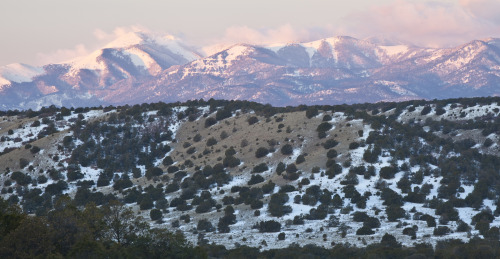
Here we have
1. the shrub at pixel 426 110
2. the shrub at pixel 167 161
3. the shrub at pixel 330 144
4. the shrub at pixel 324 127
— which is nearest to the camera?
the shrub at pixel 330 144

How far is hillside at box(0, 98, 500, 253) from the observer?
7175 cm

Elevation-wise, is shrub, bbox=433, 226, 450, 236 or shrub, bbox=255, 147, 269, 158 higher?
shrub, bbox=255, 147, 269, 158

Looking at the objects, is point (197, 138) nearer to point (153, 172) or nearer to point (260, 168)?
point (153, 172)

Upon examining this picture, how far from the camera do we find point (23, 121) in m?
127

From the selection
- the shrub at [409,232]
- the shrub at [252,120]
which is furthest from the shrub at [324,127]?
the shrub at [409,232]

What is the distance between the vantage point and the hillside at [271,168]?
71750mm

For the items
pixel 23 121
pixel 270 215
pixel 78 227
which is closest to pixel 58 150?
pixel 23 121

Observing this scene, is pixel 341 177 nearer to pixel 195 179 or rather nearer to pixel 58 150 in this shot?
pixel 195 179

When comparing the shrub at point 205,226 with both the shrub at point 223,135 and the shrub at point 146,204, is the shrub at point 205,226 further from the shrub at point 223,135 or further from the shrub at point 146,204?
the shrub at point 223,135

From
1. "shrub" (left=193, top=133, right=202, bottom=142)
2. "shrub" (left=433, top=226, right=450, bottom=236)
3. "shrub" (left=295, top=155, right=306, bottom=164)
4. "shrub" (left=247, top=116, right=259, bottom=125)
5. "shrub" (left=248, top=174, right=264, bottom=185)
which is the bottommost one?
"shrub" (left=433, top=226, right=450, bottom=236)

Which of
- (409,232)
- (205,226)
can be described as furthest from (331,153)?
(409,232)

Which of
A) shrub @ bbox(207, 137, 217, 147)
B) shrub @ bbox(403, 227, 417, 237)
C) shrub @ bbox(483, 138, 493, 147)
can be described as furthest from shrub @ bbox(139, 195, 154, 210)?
shrub @ bbox(483, 138, 493, 147)

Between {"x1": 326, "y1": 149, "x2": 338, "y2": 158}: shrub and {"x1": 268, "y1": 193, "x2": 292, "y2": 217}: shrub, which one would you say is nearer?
{"x1": 268, "y1": 193, "x2": 292, "y2": 217}: shrub

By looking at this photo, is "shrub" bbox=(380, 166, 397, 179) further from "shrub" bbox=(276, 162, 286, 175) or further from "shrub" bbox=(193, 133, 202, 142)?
"shrub" bbox=(193, 133, 202, 142)
